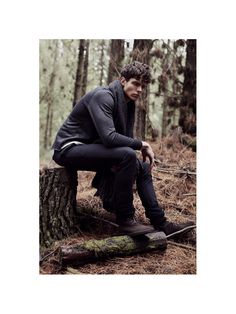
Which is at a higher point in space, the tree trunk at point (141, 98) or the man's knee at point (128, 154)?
the tree trunk at point (141, 98)

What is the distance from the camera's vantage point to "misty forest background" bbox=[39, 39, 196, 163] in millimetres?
3867

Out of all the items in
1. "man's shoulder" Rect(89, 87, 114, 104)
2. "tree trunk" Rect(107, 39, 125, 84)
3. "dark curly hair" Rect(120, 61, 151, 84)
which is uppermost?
"tree trunk" Rect(107, 39, 125, 84)

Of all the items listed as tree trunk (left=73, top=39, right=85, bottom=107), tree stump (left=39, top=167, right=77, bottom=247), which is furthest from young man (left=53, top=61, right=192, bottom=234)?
tree trunk (left=73, top=39, right=85, bottom=107)

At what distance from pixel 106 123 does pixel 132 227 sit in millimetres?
863

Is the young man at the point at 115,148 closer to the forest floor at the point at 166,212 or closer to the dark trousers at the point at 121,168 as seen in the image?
the dark trousers at the point at 121,168

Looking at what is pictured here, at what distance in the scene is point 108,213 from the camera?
3.79 metres

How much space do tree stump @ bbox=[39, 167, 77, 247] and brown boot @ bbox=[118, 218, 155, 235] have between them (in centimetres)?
50

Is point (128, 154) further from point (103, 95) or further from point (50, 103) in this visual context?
point (50, 103)

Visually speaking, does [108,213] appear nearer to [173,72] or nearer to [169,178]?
[169,178]

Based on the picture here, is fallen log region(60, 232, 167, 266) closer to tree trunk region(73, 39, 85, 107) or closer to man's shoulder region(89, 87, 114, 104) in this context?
man's shoulder region(89, 87, 114, 104)

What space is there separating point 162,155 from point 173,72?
2.63 feet

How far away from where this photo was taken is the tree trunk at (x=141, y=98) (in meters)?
3.89

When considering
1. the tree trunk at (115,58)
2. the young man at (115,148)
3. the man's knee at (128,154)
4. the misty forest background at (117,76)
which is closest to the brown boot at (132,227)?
the young man at (115,148)
